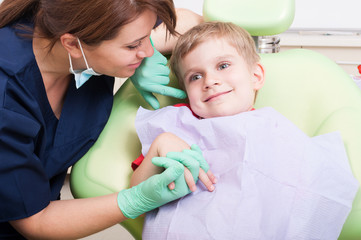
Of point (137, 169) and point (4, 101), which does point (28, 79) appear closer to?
point (4, 101)

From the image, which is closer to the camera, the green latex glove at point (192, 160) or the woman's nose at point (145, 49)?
the green latex glove at point (192, 160)

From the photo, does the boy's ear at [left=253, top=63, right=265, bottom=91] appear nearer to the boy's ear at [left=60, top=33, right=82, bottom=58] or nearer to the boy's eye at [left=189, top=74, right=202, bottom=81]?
the boy's eye at [left=189, top=74, right=202, bottom=81]

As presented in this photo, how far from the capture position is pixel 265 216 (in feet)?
2.83

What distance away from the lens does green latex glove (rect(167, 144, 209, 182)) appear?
89cm

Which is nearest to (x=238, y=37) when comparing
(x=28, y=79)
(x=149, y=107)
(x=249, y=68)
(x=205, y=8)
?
(x=249, y=68)

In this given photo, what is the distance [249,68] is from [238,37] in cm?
10

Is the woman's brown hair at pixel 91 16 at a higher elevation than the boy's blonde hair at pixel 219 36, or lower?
higher

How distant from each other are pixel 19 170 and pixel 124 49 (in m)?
0.38

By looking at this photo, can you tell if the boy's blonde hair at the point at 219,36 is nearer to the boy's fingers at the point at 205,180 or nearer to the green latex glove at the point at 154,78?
the green latex glove at the point at 154,78

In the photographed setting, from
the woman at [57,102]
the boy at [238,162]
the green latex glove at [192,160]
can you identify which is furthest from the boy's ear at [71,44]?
the green latex glove at [192,160]

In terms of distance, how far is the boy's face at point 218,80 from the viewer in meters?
1.10

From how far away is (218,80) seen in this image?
110 cm

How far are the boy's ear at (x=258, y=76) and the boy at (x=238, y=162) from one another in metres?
0.04

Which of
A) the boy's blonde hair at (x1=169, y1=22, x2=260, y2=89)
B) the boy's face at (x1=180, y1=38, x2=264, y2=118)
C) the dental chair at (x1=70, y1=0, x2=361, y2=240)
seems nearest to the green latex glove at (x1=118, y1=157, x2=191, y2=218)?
the dental chair at (x1=70, y1=0, x2=361, y2=240)
